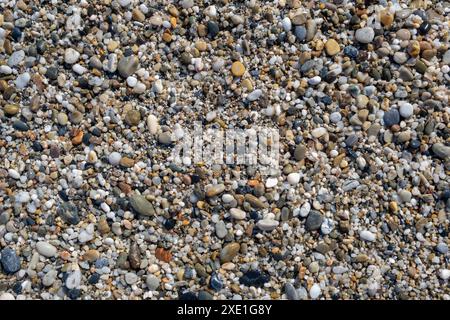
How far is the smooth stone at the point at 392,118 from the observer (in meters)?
2.01

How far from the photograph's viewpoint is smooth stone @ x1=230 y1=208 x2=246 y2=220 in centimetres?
192

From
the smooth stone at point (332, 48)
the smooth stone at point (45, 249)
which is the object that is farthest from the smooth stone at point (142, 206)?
the smooth stone at point (332, 48)

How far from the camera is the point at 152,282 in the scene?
74.5 inches

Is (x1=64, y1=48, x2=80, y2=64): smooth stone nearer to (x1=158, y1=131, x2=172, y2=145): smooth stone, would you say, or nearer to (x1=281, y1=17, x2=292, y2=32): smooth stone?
(x1=158, y1=131, x2=172, y2=145): smooth stone

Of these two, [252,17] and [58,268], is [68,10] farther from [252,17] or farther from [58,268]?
[58,268]

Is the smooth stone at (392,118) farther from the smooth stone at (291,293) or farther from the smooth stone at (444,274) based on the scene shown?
the smooth stone at (291,293)

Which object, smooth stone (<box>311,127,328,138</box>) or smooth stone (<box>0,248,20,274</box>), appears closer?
smooth stone (<box>0,248,20,274</box>)

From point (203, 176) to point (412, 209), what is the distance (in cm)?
80

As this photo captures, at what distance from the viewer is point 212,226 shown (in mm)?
1937

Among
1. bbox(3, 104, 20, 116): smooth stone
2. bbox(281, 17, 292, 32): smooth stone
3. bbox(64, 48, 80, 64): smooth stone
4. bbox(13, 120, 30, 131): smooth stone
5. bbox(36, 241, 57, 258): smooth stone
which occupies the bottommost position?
bbox(36, 241, 57, 258): smooth stone

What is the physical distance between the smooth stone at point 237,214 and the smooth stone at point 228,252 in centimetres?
10

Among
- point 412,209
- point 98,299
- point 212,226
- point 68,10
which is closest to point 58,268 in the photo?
point 98,299

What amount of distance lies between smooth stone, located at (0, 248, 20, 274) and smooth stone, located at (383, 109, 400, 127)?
58.2 inches

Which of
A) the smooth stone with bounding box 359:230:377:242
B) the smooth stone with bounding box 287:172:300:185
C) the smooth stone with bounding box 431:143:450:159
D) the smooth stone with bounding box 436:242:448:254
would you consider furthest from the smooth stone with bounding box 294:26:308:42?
the smooth stone with bounding box 436:242:448:254
